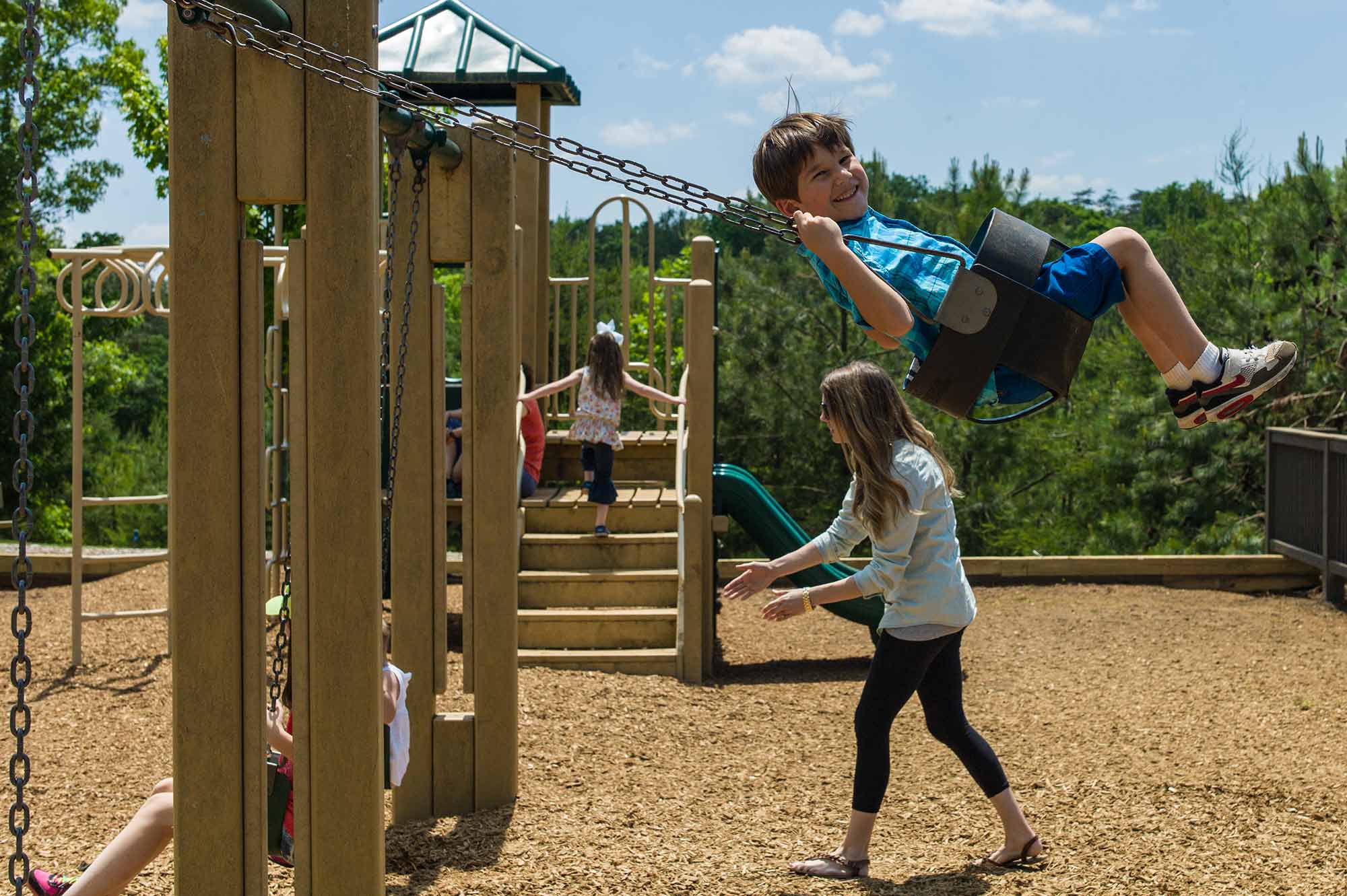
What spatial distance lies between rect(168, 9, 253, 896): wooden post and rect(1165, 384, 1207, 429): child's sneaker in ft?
7.34

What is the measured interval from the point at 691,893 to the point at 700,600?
12.9 feet

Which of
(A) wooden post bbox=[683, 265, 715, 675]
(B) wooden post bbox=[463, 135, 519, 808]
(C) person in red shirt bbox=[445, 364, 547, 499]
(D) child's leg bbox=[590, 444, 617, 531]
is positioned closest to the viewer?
(B) wooden post bbox=[463, 135, 519, 808]

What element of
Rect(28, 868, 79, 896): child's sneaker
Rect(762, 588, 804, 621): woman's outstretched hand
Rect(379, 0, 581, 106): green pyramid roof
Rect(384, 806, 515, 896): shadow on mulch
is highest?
Rect(379, 0, 581, 106): green pyramid roof

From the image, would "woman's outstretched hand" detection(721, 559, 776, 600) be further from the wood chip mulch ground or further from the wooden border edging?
the wooden border edging

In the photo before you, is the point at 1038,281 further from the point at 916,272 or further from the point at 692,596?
the point at 692,596

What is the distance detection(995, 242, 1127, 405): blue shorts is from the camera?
309 centimetres

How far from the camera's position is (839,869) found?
13.4 feet

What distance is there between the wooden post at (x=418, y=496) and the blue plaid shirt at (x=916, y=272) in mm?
1760

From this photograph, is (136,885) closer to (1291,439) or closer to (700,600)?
(700,600)

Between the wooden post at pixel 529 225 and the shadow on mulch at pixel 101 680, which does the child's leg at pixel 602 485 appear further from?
the shadow on mulch at pixel 101 680

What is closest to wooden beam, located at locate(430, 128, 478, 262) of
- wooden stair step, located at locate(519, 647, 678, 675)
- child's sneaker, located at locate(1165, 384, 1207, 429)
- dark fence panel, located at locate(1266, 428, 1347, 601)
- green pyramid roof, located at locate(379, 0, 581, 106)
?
child's sneaker, located at locate(1165, 384, 1207, 429)

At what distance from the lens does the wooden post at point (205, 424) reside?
8.61ft

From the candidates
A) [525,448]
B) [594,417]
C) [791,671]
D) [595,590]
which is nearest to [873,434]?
[791,671]

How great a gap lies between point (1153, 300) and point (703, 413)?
4916 millimetres
